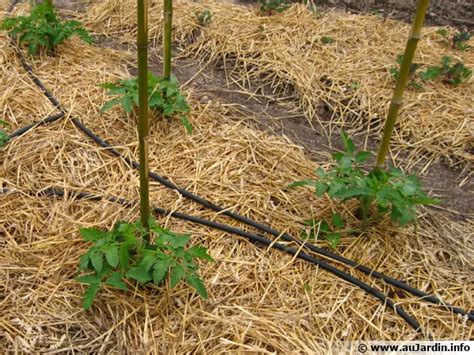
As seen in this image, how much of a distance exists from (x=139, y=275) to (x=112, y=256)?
0.10 meters

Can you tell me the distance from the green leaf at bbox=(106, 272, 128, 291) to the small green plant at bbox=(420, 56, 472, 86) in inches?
76.4

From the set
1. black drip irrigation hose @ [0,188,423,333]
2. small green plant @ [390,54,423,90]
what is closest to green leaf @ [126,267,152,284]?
black drip irrigation hose @ [0,188,423,333]

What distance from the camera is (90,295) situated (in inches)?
53.7

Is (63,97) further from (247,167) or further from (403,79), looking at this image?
(403,79)

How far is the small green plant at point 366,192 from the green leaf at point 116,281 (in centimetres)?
68

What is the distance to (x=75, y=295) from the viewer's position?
1.49 meters

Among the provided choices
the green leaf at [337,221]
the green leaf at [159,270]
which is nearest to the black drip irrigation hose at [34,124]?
the green leaf at [159,270]

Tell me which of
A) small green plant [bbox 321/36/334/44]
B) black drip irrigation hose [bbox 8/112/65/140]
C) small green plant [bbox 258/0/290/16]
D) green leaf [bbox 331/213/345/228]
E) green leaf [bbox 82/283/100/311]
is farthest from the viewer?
small green plant [bbox 258/0/290/16]

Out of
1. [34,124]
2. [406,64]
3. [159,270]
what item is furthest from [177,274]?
[34,124]

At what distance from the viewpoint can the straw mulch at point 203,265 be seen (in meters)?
1.43

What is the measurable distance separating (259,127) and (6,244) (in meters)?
1.20

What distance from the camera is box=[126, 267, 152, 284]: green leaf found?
141cm

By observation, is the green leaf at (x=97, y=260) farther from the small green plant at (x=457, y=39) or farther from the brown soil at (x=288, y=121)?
the small green plant at (x=457, y=39)

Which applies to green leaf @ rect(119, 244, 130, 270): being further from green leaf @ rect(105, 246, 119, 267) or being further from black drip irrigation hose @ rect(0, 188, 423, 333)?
black drip irrigation hose @ rect(0, 188, 423, 333)
